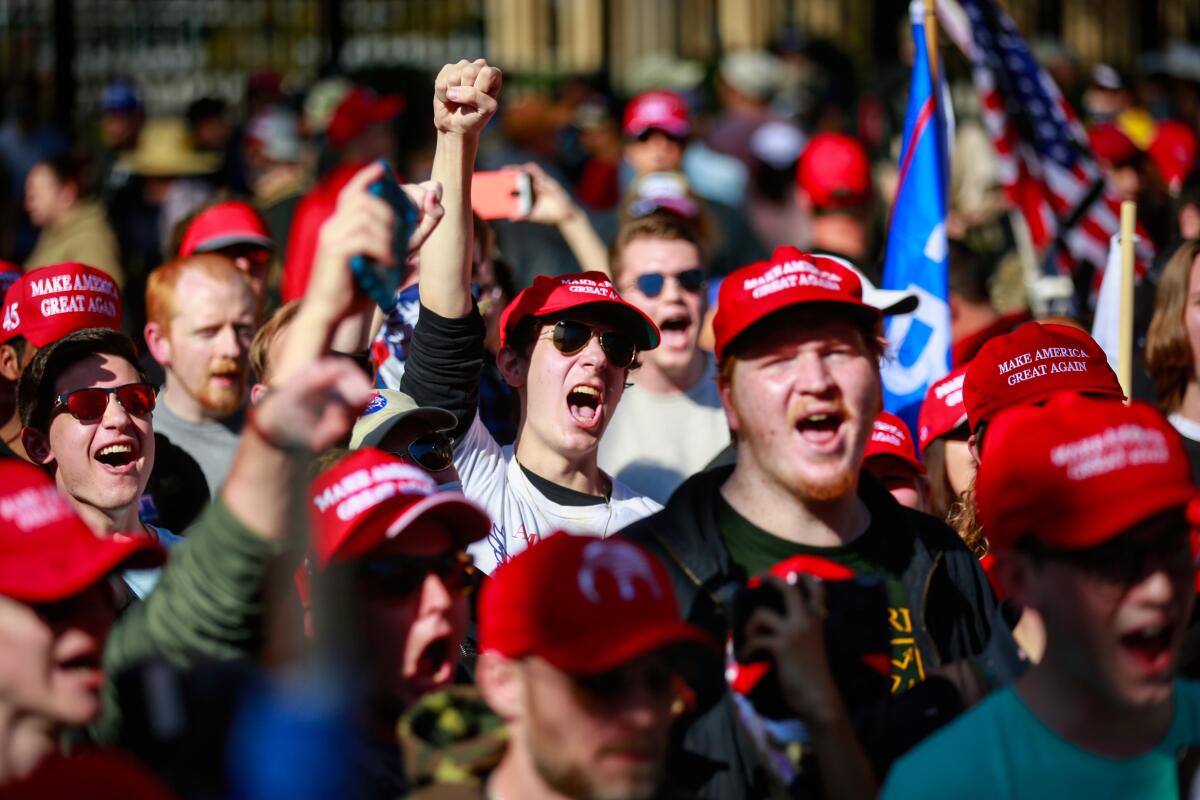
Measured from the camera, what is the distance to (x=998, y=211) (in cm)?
1137

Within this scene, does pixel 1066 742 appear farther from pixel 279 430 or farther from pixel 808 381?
pixel 279 430

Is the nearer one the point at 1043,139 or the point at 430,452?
the point at 430,452

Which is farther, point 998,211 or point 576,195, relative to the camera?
point 576,195

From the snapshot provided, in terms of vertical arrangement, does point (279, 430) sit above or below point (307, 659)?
above

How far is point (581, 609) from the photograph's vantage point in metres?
3.13

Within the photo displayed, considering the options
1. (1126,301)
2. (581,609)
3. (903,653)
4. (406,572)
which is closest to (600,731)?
(581,609)

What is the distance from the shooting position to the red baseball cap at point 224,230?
724 centimetres

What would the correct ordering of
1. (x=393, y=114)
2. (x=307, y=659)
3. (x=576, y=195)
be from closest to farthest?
(x=307, y=659) < (x=393, y=114) < (x=576, y=195)

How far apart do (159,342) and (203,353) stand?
23cm

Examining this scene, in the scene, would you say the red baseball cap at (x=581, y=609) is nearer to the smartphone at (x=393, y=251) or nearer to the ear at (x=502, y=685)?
the ear at (x=502, y=685)

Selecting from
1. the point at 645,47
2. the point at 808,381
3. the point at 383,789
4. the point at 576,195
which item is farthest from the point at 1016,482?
the point at 645,47

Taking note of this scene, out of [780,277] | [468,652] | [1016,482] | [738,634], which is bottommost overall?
[468,652]

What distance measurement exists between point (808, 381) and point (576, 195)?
8.81 m

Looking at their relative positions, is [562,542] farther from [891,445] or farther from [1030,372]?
[891,445]
